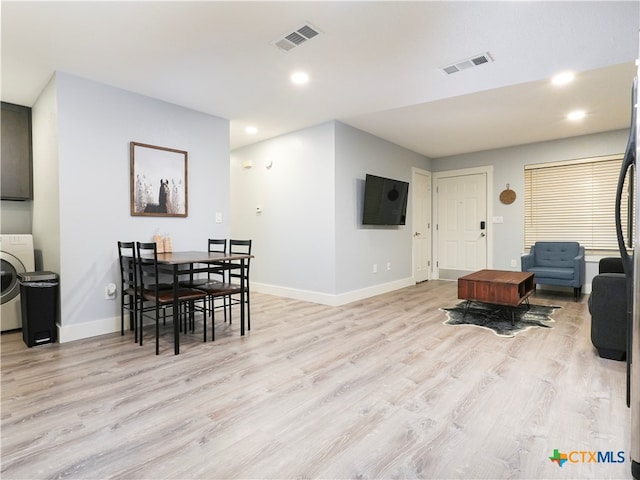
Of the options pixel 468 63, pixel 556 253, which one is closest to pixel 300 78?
pixel 468 63

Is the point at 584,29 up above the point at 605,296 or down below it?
above

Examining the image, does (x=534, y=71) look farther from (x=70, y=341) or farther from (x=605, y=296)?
(x=70, y=341)

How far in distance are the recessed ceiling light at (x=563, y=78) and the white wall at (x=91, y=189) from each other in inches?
148

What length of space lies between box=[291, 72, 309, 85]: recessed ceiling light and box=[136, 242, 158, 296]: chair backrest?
6.27ft

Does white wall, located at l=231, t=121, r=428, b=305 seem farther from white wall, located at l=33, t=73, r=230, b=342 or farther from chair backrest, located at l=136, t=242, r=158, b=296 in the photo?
chair backrest, located at l=136, t=242, r=158, b=296

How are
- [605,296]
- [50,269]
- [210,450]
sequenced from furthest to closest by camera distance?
[50,269], [605,296], [210,450]

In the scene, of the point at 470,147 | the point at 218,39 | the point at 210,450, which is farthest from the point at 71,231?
the point at 470,147

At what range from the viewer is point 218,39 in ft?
8.20

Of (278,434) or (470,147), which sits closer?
(278,434)

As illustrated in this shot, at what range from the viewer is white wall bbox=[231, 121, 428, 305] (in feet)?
14.9

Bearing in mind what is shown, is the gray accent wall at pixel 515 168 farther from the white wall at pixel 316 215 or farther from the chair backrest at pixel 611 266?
the white wall at pixel 316 215

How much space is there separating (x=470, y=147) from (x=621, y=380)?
4565 millimetres

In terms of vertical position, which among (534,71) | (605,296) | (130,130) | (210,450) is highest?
(534,71)

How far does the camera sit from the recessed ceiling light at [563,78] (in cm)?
307
